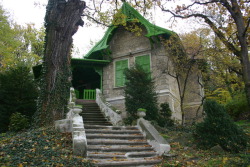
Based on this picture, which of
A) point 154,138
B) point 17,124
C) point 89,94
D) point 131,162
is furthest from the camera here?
point 89,94

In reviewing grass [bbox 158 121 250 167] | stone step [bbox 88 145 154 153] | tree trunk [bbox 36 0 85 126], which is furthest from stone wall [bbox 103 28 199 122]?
stone step [bbox 88 145 154 153]

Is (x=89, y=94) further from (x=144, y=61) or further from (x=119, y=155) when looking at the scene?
(x=119, y=155)

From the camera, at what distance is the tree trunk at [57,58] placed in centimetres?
919

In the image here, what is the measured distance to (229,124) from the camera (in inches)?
279

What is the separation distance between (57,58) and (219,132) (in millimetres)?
6913

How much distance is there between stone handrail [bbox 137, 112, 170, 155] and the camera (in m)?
7.16

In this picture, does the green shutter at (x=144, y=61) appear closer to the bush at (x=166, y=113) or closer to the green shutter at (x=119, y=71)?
the green shutter at (x=119, y=71)

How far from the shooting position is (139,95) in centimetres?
1159

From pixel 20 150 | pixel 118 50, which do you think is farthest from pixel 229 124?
pixel 118 50

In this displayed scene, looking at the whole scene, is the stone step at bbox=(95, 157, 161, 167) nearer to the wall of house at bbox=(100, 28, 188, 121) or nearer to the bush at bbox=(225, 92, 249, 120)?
the bush at bbox=(225, 92, 249, 120)

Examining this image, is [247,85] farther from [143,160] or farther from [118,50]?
[118,50]

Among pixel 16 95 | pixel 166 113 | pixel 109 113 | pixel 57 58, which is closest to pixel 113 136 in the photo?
pixel 109 113

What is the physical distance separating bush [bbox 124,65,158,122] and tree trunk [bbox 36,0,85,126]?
3.30m

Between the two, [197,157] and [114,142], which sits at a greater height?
[114,142]
